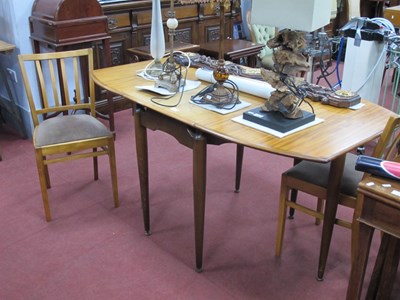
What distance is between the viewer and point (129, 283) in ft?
6.71

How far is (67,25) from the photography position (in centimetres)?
312

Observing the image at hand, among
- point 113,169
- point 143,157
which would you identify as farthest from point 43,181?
point 143,157

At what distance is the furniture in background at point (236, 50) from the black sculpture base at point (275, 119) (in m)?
2.30

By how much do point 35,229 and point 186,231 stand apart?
2.84 feet

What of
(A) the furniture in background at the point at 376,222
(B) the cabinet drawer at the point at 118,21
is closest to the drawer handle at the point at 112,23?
(B) the cabinet drawer at the point at 118,21

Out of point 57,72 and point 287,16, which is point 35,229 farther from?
point 287,16

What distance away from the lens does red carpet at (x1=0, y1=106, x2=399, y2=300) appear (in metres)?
2.02

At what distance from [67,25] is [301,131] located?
7.06ft

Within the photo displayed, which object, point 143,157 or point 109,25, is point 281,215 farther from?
point 109,25

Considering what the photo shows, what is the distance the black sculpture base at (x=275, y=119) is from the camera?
5.56 ft

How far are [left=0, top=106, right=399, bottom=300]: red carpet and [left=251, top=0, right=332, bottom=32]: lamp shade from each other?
1.21 metres

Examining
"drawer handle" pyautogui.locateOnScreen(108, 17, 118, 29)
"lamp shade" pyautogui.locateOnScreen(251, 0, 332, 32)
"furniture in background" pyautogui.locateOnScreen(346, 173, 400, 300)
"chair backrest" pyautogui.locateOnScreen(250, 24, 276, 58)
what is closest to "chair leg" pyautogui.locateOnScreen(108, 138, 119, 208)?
"lamp shade" pyautogui.locateOnScreen(251, 0, 332, 32)

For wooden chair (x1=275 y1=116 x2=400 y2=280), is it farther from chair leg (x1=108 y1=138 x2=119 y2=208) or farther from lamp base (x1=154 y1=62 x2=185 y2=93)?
chair leg (x1=108 y1=138 x2=119 y2=208)

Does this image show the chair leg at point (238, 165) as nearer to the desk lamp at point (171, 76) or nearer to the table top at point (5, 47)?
the desk lamp at point (171, 76)
